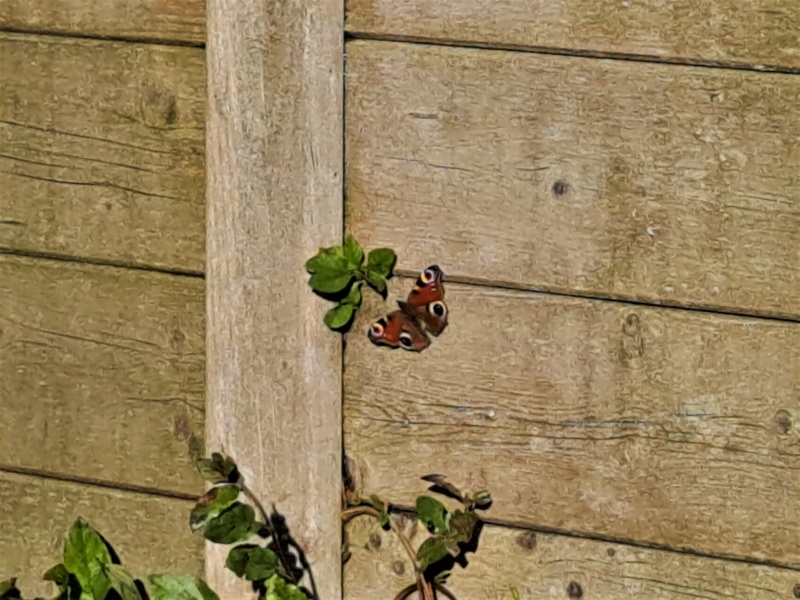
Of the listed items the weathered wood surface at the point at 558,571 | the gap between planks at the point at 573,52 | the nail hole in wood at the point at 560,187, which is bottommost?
the weathered wood surface at the point at 558,571

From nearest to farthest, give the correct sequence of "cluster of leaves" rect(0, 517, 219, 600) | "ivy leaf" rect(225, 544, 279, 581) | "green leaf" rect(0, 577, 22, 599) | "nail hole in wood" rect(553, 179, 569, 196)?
1. "nail hole in wood" rect(553, 179, 569, 196)
2. "ivy leaf" rect(225, 544, 279, 581)
3. "cluster of leaves" rect(0, 517, 219, 600)
4. "green leaf" rect(0, 577, 22, 599)

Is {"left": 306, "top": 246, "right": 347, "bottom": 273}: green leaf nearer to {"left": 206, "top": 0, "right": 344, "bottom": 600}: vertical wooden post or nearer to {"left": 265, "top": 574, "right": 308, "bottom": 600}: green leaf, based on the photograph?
{"left": 206, "top": 0, "right": 344, "bottom": 600}: vertical wooden post

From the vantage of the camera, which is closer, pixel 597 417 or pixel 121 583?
pixel 597 417

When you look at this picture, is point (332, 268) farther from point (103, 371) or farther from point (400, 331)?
point (103, 371)

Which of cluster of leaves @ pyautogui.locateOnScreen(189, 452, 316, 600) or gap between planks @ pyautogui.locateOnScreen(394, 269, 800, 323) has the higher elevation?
gap between planks @ pyautogui.locateOnScreen(394, 269, 800, 323)

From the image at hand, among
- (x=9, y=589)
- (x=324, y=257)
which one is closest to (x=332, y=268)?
(x=324, y=257)

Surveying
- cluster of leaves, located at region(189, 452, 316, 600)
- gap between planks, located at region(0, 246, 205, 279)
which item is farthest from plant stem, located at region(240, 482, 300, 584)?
gap between planks, located at region(0, 246, 205, 279)

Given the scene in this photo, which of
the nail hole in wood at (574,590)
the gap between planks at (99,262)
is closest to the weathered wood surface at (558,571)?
the nail hole in wood at (574,590)

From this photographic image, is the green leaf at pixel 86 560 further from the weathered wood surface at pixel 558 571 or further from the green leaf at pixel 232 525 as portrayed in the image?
the weathered wood surface at pixel 558 571
